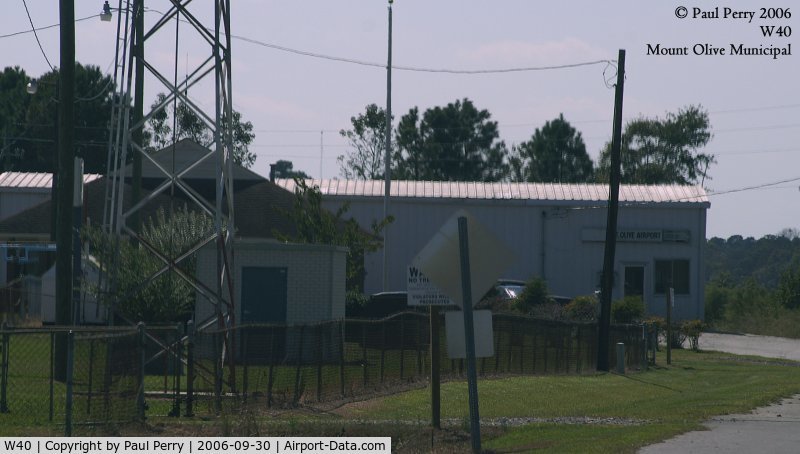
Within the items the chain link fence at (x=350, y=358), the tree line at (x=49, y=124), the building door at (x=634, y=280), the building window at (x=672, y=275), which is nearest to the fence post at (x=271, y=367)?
the chain link fence at (x=350, y=358)

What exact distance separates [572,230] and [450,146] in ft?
138

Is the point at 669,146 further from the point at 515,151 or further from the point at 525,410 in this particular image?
the point at 525,410

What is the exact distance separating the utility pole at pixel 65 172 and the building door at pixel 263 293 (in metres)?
6.58

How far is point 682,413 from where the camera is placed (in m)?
17.9

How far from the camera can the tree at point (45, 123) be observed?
74375 millimetres

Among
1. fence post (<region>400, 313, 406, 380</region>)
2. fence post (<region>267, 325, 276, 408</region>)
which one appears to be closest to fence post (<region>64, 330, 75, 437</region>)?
fence post (<region>267, 325, 276, 408</region>)

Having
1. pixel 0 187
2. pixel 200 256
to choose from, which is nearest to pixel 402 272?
pixel 0 187

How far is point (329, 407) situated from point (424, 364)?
240 inches

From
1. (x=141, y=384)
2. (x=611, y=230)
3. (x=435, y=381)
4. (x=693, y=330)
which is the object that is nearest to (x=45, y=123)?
(x=693, y=330)

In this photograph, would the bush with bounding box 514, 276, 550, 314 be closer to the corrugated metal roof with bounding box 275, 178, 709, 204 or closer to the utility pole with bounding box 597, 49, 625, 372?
the utility pole with bounding box 597, 49, 625, 372

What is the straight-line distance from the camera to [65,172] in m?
19.9

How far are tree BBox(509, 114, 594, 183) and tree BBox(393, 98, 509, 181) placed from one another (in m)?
2.81

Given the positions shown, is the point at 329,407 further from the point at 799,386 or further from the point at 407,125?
the point at 407,125

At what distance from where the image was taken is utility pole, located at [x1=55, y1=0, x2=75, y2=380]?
19.9 m
